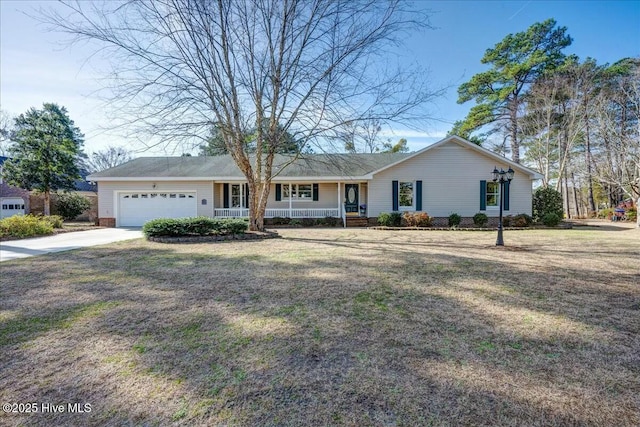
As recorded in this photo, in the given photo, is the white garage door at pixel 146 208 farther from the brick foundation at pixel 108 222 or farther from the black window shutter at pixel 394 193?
the black window shutter at pixel 394 193

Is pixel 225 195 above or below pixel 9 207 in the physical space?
above

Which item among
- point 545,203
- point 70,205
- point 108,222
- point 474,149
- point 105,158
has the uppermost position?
point 105,158

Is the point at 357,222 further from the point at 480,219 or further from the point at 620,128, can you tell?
the point at 620,128

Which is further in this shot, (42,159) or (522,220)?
(42,159)

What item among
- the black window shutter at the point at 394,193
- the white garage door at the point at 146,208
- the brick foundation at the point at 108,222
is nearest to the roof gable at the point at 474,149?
the black window shutter at the point at 394,193

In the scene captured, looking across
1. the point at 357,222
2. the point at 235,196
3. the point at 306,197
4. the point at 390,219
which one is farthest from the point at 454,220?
the point at 235,196

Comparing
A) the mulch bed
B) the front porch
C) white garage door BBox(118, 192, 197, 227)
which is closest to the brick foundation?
white garage door BBox(118, 192, 197, 227)

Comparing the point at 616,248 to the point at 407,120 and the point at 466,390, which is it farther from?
the point at 466,390

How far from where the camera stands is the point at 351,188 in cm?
1833

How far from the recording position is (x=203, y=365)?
8.43 feet

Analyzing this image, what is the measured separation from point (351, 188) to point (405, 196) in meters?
3.21

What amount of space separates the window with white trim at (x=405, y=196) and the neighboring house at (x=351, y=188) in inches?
2.1

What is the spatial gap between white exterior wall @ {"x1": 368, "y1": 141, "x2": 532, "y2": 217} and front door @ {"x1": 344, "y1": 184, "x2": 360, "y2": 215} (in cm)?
158

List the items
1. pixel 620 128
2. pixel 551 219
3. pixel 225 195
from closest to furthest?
pixel 551 219, pixel 225 195, pixel 620 128
